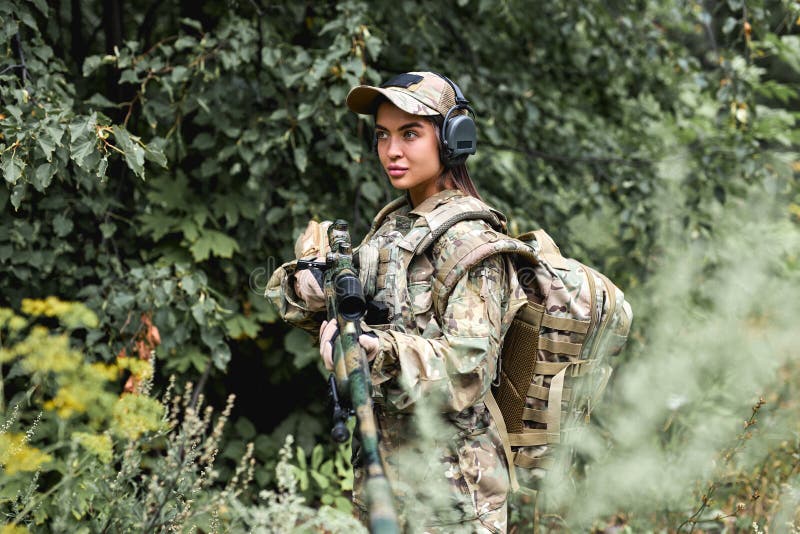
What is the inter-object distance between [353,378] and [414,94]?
3.14 ft

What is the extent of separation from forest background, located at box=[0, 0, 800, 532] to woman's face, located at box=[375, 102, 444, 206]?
0.96 m

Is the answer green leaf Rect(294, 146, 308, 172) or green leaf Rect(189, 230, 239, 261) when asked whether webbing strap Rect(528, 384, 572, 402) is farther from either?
green leaf Rect(189, 230, 239, 261)

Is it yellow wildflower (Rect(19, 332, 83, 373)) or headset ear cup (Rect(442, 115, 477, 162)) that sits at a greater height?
headset ear cup (Rect(442, 115, 477, 162))

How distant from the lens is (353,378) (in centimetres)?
182

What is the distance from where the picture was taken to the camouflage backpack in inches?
90.1

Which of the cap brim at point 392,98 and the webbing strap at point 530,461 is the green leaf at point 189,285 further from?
the webbing strap at point 530,461

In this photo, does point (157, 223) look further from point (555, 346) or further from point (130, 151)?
point (555, 346)

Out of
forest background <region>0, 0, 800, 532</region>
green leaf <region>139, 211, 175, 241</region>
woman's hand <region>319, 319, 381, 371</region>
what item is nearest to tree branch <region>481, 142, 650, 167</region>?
forest background <region>0, 0, 800, 532</region>

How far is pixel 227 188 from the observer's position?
4.15 metres

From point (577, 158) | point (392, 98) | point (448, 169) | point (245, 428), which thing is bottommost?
point (245, 428)

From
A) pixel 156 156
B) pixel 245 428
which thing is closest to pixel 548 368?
pixel 156 156

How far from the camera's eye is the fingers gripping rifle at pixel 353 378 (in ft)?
5.10

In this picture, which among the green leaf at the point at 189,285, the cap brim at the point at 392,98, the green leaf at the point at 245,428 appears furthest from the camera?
the green leaf at the point at 245,428

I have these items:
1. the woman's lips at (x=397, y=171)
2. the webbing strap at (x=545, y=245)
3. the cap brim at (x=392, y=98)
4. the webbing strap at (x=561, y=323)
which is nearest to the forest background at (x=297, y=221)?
the webbing strap at (x=561, y=323)
